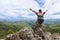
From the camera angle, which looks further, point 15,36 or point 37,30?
point 37,30

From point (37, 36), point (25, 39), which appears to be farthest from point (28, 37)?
point (37, 36)

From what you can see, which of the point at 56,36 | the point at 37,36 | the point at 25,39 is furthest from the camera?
the point at 56,36

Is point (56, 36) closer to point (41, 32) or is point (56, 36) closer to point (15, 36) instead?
point (41, 32)

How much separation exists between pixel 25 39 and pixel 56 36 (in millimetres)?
10411

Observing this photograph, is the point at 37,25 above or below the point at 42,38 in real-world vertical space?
above

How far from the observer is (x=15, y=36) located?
30.4 metres

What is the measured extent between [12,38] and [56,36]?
1170cm

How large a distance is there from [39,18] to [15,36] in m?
5.48

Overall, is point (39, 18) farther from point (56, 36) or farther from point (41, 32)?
point (56, 36)

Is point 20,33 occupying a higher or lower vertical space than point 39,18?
lower

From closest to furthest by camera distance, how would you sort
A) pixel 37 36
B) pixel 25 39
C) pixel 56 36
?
pixel 25 39
pixel 37 36
pixel 56 36

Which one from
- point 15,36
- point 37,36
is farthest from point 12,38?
point 37,36

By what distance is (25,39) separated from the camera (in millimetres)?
30234

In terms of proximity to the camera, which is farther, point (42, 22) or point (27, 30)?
point (42, 22)
